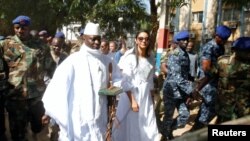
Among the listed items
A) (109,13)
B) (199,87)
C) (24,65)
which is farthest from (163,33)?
(24,65)

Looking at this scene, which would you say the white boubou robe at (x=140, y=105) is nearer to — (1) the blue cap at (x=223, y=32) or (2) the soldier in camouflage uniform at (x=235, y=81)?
(2) the soldier in camouflage uniform at (x=235, y=81)

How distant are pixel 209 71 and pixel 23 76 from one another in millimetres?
2178

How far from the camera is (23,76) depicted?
17.7 ft

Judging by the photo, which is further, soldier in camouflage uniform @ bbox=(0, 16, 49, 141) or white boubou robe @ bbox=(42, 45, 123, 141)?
soldier in camouflage uniform @ bbox=(0, 16, 49, 141)

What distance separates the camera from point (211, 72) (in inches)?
210

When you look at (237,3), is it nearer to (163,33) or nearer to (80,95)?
(163,33)

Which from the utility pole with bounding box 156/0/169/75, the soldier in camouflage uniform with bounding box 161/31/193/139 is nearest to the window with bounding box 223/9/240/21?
the utility pole with bounding box 156/0/169/75

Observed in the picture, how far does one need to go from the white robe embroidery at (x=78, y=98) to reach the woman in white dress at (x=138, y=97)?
757 mm

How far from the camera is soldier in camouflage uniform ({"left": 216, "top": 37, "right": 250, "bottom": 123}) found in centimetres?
464

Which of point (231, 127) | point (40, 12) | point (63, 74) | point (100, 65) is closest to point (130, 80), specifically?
point (100, 65)

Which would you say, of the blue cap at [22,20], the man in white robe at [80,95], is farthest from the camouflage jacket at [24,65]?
the man in white robe at [80,95]

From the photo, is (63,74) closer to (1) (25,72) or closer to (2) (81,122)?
(2) (81,122)

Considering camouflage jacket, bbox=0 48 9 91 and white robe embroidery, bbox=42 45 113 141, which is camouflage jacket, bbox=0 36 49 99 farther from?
white robe embroidery, bbox=42 45 113 141

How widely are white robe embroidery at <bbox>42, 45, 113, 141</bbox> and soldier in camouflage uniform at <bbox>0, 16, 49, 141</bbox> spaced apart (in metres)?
1.23
